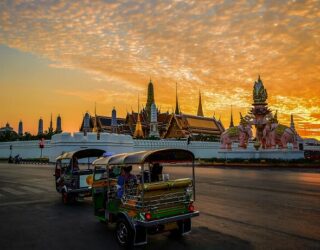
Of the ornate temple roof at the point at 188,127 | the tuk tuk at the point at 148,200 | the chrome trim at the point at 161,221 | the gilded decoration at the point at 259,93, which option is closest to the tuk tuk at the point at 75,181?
the tuk tuk at the point at 148,200

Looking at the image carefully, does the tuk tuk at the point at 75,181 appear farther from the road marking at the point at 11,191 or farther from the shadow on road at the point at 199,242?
the shadow on road at the point at 199,242

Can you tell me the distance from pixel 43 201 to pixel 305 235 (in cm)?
919

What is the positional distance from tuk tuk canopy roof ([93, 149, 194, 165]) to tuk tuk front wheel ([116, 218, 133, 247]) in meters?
1.20

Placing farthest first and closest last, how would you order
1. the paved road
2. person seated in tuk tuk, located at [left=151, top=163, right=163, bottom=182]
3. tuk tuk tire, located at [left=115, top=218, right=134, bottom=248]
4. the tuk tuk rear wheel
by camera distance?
the tuk tuk rear wheel, person seated in tuk tuk, located at [left=151, top=163, right=163, bottom=182], the paved road, tuk tuk tire, located at [left=115, top=218, right=134, bottom=248]

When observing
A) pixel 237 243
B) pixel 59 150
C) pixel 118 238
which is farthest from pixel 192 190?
pixel 59 150

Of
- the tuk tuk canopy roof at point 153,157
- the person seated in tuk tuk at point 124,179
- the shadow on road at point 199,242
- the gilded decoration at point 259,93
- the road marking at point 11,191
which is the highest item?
the gilded decoration at point 259,93

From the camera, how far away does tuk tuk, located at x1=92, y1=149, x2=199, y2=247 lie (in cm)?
641

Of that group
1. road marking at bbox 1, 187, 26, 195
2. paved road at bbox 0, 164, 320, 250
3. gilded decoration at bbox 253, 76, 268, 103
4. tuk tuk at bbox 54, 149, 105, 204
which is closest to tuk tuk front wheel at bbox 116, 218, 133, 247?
paved road at bbox 0, 164, 320, 250

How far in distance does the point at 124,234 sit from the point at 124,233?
0.8 inches

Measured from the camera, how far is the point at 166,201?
22.0 feet

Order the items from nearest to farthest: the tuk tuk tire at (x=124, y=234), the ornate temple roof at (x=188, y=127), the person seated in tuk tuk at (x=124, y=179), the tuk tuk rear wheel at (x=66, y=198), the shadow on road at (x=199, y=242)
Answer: the tuk tuk tire at (x=124, y=234), the shadow on road at (x=199, y=242), the person seated in tuk tuk at (x=124, y=179), the tuk tuk rear wheel at (x=66, y=198), the ornate temple roof at (x=188, y=127)

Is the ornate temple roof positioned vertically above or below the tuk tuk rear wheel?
above

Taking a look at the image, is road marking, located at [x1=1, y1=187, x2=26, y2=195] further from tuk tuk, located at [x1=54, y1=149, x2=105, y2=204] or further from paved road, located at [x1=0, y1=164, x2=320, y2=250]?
tuk tuk, located at [x1=54, y1=149, x2=105, y2=204]

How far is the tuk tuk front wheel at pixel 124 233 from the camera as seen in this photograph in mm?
6387
